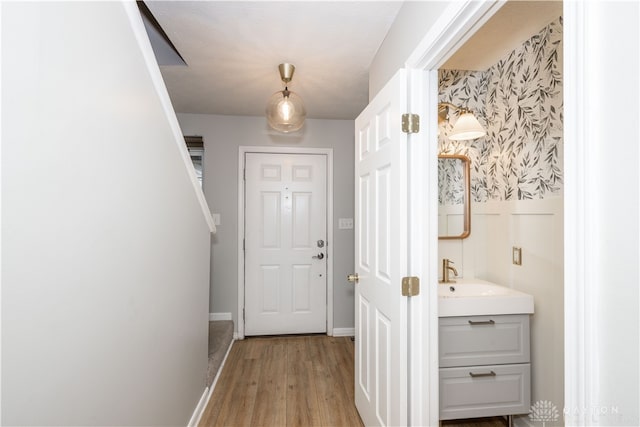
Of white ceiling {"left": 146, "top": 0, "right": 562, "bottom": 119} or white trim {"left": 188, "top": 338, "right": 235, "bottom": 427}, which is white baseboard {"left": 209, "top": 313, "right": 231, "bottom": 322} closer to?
white trim {"left": 188, "top": 338, "right": 235, "bottom": 427}

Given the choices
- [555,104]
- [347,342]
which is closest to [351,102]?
[555,104]

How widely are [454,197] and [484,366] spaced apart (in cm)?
115

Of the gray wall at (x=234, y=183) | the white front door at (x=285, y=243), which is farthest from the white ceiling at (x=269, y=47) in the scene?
the white front door at (x=285, y=243)

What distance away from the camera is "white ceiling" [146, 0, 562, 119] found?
1595mm

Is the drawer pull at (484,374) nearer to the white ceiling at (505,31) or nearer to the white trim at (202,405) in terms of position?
the white trim at (202,405)

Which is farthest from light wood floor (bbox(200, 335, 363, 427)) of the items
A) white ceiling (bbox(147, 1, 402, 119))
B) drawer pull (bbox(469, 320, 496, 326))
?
white ceiling (bbox(147, 1, 402, 119))

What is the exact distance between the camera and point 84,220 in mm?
852

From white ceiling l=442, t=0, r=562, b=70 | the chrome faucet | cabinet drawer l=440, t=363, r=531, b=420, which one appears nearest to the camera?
white ceiling l=442, t=0, r=562, b=70

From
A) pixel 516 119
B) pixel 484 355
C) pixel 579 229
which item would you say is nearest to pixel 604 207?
pixel 579 229

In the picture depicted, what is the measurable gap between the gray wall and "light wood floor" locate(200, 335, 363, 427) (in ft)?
1.53

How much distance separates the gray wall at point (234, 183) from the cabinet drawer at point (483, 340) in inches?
70.9

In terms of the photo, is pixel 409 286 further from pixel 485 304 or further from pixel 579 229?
pixel 579 229

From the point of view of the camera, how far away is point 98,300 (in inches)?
36.2

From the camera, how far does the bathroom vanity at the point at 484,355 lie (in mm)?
1655
